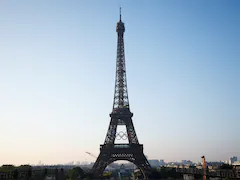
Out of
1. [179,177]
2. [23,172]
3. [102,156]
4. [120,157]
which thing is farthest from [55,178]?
[179,177]

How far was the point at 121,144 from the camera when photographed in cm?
6669

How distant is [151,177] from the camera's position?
207 ft

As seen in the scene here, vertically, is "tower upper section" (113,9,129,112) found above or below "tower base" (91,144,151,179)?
above

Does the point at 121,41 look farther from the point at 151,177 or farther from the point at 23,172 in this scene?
the point at 23,172

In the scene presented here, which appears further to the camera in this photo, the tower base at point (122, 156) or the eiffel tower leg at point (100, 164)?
the tower base at point (122, 156)

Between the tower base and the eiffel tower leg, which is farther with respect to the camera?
the tower base

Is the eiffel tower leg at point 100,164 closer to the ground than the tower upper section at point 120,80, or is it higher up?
closer to the ground

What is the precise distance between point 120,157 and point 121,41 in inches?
1273

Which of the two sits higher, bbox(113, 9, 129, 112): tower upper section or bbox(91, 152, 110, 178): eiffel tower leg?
bbox(113, 9, 129, 112): tower upper section

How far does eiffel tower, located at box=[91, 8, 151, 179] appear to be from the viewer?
64.2 m

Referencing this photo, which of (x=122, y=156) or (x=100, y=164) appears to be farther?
(x=122, y=156)

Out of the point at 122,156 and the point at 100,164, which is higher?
the point at 122,156

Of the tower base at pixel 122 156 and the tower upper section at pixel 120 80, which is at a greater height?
the tower upper section at pixel 120 80

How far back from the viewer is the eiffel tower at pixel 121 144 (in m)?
64.2
